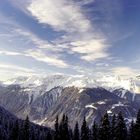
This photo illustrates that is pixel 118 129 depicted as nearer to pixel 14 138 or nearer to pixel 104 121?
pixel 104 121

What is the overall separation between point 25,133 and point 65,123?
18905 millimetres

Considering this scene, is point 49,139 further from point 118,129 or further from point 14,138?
point 118,129

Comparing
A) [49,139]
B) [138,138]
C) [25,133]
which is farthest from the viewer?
[49,139]

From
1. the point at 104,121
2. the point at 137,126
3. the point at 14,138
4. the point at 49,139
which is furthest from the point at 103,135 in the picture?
the point at 49,139

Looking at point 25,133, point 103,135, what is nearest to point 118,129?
point 103,135

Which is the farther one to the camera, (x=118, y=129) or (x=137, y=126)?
(x=118, y=129)

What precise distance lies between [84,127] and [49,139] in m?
56.8

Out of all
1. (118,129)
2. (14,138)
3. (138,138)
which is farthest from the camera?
(14,138)

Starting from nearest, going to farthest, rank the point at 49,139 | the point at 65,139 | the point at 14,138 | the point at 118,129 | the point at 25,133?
the point at 118,129 < the point at 65,139 < the point at 25,133 < the point at 14,138 < the point at 49,139

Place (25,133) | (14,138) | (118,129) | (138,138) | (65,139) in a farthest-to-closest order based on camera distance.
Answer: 1. (14,138)
2. (25,133)
3. (65,139)
4. (118,129)
5. (138,138)

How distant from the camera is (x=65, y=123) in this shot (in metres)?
121

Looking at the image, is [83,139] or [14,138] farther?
[14,138]

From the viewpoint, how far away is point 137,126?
8600 centimetres

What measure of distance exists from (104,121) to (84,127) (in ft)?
117
